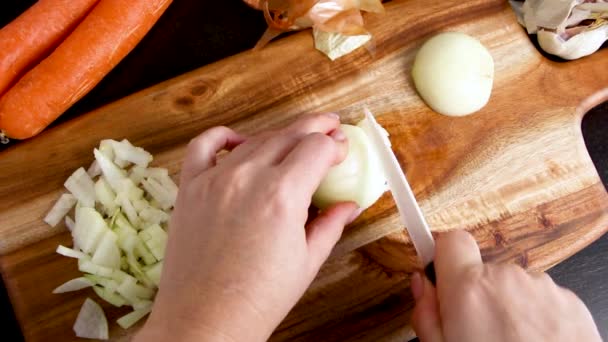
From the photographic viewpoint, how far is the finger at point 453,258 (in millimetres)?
920

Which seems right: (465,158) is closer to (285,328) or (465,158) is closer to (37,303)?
(285,328)

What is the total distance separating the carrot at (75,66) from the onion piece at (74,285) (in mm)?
404

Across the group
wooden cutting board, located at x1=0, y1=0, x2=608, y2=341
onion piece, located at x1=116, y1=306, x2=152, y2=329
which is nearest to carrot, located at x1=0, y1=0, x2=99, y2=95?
wooden cutting board, located at x1=0, y1=0, x2=608, y2=341

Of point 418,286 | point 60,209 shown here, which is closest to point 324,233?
point 418,286

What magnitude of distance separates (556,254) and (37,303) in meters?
1.17

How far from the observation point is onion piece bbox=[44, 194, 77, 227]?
1185 millimetres

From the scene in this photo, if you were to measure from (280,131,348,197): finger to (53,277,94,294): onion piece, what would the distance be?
0.58 meters

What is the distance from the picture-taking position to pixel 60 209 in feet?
3.90

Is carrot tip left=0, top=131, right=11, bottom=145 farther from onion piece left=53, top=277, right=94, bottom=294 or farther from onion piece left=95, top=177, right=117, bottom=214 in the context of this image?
onion piece left=53, top=277, right=94, bottom=294

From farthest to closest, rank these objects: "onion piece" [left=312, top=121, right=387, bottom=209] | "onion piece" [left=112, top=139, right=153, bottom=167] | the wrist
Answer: "onion piece" [left=112, top=139, right=153, bottom=167], "onion piece" [left=312, top=121, right=387, bottom=209], the wrist

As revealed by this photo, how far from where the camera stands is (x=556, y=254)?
122 centimetres

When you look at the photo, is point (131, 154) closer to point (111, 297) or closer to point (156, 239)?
point (156, 239)

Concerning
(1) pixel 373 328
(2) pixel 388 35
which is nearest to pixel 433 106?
(2) pixel 388 35

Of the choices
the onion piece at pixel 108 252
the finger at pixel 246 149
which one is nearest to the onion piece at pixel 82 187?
the onion piece at pixel 108 252
